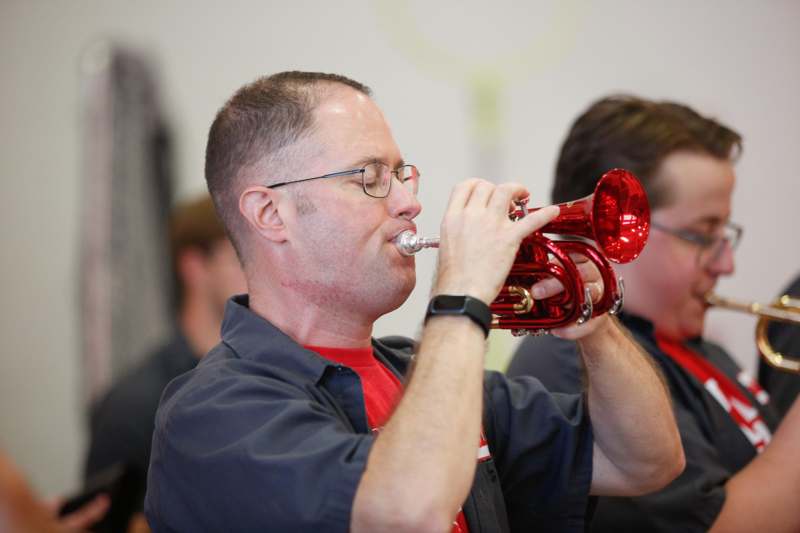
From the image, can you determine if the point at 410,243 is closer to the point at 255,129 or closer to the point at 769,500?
the point at 255,129

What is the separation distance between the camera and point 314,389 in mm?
1275

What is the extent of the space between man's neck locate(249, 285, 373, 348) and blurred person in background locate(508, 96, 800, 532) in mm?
493

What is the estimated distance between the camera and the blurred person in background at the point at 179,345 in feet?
7.99

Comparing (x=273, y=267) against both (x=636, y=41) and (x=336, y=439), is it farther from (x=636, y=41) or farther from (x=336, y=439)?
(x=636, y=41)

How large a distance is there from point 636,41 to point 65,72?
2168 millimetres

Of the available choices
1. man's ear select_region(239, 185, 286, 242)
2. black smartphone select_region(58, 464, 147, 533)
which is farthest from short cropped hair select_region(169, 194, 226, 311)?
man's ear select_region(239, 185, 286, 242)

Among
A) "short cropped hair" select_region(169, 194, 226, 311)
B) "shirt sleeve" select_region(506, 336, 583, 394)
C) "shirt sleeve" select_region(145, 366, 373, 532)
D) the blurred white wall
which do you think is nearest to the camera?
"shirt sleeve" select_region(145, 366, 373, 532)

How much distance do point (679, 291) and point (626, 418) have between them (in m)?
0.48

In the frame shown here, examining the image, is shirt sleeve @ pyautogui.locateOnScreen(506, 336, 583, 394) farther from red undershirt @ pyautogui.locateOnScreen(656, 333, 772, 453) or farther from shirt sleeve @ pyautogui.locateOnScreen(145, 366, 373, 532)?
shirt sleeve @ pyautogui.locateOnScreen(145, 366, 373, 532)

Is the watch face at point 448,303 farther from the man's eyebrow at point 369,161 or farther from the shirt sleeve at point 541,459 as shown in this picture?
the shirt sleeve at point 541,459

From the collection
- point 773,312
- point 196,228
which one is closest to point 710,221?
point 773,312

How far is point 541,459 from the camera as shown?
1508 mm

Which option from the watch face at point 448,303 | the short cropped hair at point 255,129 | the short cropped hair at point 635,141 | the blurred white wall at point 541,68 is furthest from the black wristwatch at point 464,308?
the blurred white wall at point 541,68

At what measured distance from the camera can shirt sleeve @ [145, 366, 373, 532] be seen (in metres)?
1.08
